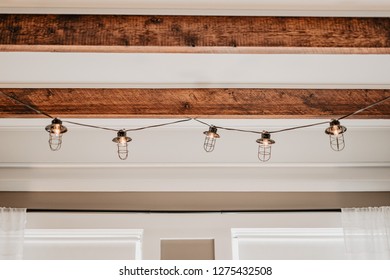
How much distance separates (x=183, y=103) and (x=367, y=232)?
6.31 ft

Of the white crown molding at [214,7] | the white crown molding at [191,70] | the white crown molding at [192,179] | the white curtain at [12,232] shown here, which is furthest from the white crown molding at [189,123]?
the white crown molding at [214,7]

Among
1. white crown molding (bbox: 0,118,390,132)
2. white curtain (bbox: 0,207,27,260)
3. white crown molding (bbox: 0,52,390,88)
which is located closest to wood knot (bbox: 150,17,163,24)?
white crown molding (bbox: 0,52,390,88)

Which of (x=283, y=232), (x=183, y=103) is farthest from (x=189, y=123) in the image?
(x=283, y=232)

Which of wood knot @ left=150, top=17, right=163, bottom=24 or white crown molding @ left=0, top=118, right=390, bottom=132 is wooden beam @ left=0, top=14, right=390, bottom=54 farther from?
white crown molding @ left=0, top=118, right=390, bottom=132

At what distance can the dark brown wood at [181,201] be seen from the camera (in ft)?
14.2

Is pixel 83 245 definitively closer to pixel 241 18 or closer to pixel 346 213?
pixel 346 213

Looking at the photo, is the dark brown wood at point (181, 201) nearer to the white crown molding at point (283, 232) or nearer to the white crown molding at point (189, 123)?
the white crown molding at point (283, 232)

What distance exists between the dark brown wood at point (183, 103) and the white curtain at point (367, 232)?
1106 millimetres

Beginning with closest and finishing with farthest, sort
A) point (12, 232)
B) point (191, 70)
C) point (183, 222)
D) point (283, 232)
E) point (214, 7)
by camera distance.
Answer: point (214, 7)
point (191, 70)
point (12, 232)
point (183, 222)
point (283, 232)

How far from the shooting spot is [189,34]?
2783 mm

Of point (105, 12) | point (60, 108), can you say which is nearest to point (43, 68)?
point (60, 108)

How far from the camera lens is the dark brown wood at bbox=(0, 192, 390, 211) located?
4324 mm

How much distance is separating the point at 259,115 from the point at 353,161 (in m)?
1.32

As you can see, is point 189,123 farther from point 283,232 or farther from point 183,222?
point 283,232
